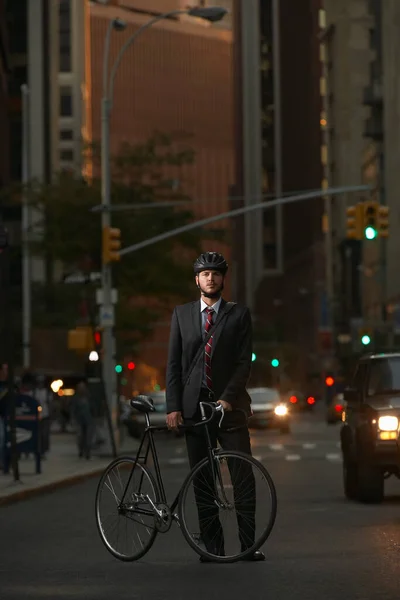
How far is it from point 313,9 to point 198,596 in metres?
169

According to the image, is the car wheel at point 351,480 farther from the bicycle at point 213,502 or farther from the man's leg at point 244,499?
the man's leg at point 244,499

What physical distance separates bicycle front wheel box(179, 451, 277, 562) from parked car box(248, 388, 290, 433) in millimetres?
46563

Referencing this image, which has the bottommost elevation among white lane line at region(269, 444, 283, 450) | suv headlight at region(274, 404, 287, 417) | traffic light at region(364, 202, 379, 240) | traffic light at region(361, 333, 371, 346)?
white lane line at region(269, 444, 283, 450)

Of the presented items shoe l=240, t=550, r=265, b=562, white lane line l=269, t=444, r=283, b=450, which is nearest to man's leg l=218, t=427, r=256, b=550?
shoe l=240, t=550, r=265, b=562

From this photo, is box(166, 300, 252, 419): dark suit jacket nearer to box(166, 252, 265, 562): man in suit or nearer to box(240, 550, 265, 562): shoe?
box(166, 252, 265, 562): man in suit

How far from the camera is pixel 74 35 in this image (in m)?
150

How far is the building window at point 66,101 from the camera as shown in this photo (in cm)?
15162

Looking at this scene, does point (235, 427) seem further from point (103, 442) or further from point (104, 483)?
point (103, 442)

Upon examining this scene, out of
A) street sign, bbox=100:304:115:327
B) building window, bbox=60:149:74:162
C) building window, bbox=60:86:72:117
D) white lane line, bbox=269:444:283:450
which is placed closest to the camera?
street sign, bbox=100:304:115:327

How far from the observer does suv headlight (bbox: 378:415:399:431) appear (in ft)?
61.2

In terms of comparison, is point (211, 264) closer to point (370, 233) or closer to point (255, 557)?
point (255, 557)

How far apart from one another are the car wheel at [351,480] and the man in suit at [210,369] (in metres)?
8.06

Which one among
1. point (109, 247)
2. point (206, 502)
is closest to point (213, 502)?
point (206, 502)

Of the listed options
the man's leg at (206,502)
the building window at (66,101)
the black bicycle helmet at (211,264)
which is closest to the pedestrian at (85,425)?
the man's leg at (206,502)
